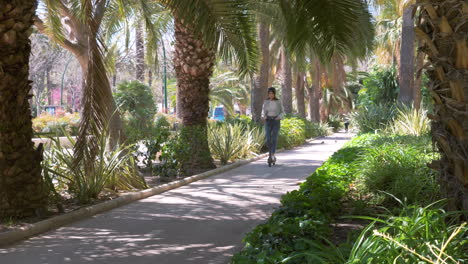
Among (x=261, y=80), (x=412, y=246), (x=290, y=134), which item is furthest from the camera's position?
(x=290, y=134)

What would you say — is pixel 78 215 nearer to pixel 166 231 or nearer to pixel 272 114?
pixel 166 231

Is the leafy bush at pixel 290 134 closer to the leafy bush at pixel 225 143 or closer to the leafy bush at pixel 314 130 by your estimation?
the leafy bush at pixel 314 130

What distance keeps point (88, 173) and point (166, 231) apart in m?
2.40

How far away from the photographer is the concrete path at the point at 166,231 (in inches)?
233

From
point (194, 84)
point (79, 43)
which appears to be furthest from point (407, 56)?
point (79, 43)

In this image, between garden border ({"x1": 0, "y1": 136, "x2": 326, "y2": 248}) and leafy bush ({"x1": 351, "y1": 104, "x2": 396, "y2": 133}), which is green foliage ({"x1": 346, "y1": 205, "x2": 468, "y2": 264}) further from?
leafy bush ({"x1": 351, "y1": 104, "x2": 396, "y2": 133})

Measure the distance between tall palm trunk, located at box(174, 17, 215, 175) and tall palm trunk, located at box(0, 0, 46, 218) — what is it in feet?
22.3

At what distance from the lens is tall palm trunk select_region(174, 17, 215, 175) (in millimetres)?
14352

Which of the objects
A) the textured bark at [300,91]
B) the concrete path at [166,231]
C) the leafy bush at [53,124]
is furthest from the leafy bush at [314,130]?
the concrete path at [166,231]

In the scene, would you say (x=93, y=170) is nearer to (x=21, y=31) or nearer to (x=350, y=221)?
(x=21, y=31)

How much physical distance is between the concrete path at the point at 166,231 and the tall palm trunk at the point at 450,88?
7.45 ft

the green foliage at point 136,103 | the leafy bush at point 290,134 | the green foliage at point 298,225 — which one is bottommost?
the green foliage at point 298,225

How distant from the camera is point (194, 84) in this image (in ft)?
48.2

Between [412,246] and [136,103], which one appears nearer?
[412,246]
